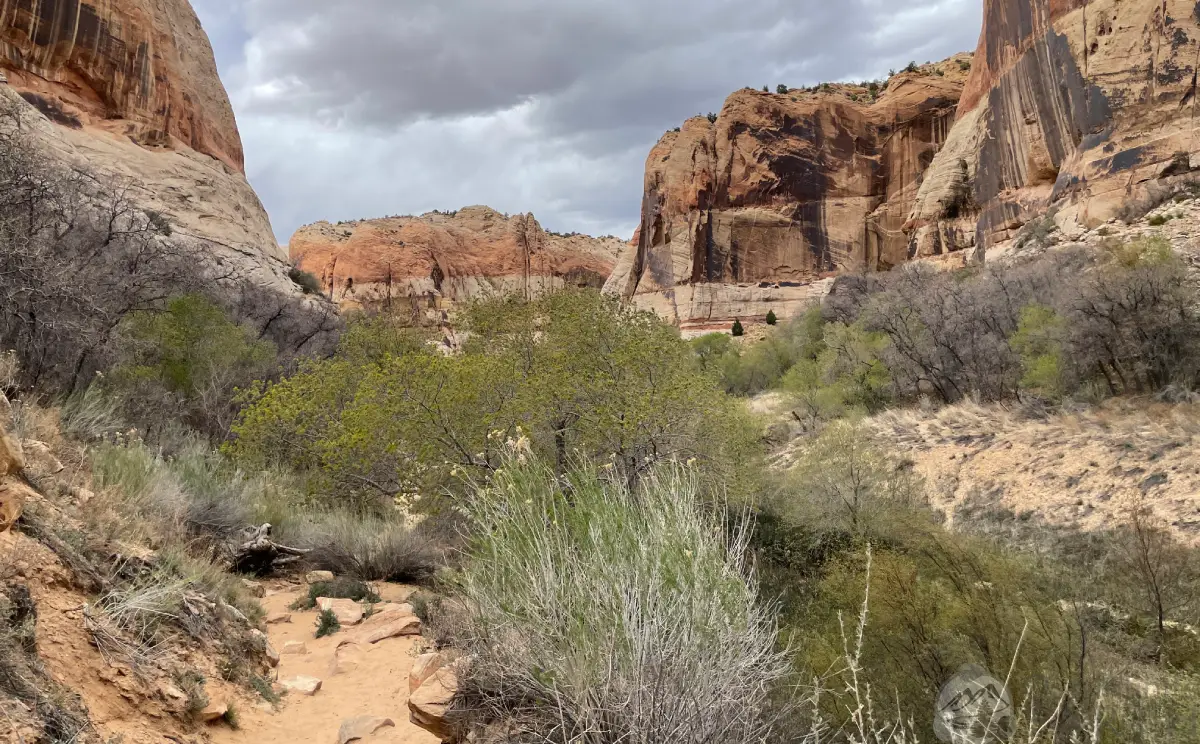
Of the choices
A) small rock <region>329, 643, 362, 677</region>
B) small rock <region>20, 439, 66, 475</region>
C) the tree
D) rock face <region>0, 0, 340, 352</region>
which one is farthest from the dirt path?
rock face <region>0, 0, 340, 352</region>

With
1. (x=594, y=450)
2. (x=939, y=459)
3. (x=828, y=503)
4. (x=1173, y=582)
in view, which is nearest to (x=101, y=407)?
(x=594, y=450)

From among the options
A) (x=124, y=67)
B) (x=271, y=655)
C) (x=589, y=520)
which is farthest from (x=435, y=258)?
(x=589, y=520)

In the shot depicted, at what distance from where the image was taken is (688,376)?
8.60m

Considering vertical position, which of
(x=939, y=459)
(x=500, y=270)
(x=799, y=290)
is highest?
A: (x=500, y=270)

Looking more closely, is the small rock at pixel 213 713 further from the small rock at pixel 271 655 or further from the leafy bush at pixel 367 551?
the leafy bush at pixel 367 551

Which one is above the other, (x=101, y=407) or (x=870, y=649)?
(x=101, y=407)

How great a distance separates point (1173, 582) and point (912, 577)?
3.21 m

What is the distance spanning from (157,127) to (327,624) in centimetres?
2682

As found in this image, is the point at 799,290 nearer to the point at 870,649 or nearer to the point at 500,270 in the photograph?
the point at 500,270

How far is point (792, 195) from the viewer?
2025 inches

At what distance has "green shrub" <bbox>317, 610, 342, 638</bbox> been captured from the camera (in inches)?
218
